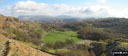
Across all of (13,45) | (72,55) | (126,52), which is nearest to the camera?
(13,45)

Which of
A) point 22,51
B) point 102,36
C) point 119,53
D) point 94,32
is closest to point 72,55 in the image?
point 119,53

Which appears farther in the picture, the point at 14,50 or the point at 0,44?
the point at 0,44

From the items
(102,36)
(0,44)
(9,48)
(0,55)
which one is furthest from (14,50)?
(102,36)

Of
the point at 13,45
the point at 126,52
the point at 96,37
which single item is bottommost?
the point at 96,37

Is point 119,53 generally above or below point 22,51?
below

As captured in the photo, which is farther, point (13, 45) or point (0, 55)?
point (13, 45)

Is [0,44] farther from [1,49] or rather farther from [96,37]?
[96,37]

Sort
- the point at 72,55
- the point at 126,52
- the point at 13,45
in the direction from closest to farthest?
the point at 13,45 < the point at 72,55 < the point at 126,52

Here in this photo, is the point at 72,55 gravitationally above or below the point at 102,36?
above

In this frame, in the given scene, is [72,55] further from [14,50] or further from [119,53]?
[14,50]
